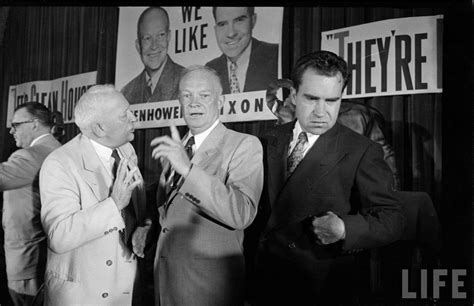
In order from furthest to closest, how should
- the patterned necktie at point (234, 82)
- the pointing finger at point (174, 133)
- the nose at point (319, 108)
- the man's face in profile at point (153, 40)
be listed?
the man's face in profile at point (153, 40) → the patterned necktie at point (234, 82) → the nose at point (319, 108) → the pointing finger at point (174, 133)

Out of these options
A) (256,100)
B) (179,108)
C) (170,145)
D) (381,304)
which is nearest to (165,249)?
(170,145)

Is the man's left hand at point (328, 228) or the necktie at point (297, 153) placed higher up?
the necktie at point (297, 153)

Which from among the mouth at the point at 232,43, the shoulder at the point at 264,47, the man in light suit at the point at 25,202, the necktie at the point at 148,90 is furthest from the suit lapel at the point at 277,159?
the man in light suit at the point at 25,202

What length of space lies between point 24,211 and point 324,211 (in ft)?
4.43

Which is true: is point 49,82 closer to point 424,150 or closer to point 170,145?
point 170,145

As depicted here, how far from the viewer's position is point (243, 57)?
2.25 m

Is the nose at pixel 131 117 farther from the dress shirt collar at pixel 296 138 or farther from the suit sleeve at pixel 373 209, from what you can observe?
the suit sleeve at pixel 373 209

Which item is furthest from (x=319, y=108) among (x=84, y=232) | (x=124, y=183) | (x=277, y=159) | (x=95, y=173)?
(x=84, y=232)

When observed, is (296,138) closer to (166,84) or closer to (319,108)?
(319,108)

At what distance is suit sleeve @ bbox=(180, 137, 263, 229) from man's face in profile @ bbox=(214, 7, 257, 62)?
1.48ft

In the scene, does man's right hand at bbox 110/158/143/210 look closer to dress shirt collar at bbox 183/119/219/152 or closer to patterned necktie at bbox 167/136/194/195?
patterned necktie at bbox 167/136/194/195

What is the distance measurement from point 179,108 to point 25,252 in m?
0.98

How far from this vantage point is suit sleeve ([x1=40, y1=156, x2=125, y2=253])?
199cm

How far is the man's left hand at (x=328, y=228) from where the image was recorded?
6.54ft
